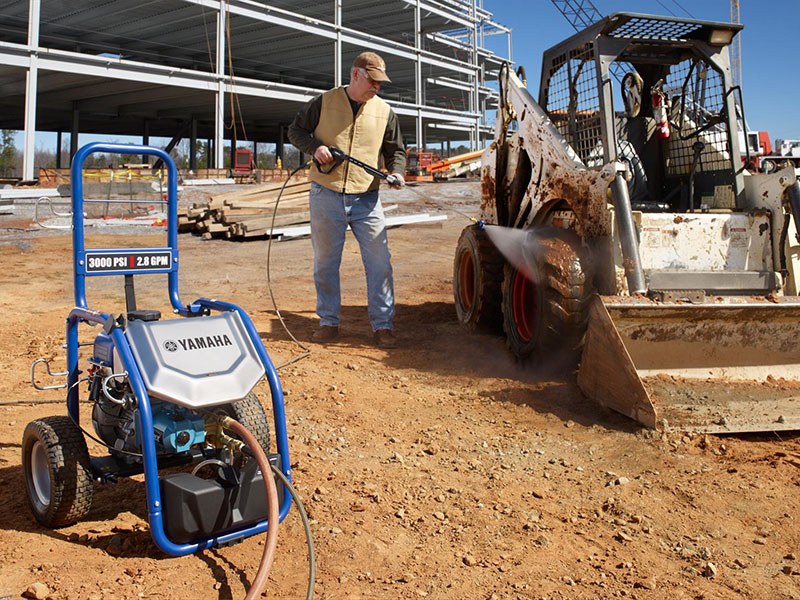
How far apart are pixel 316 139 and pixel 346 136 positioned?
0.25 meters

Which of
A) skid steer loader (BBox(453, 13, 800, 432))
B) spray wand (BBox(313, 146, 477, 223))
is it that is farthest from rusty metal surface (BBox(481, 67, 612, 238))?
spray wand (BBox(313, 146, 477, 223))

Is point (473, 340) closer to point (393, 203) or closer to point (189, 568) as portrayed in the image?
point (189, 568)

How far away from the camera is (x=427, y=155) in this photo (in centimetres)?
3341

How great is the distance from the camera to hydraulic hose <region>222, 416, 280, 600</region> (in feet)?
7.65

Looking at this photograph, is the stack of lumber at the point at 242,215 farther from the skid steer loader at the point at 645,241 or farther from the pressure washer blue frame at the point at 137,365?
the pressure washer blue frame at the point at 137,365

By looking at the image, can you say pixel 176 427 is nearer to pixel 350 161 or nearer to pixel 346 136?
pixel 350 161

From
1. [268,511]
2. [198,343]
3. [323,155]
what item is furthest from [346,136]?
[268,511]

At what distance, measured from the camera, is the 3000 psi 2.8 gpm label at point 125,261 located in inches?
125

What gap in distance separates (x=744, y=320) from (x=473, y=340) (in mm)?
2439

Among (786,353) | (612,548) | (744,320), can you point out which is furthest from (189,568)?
(786,353)

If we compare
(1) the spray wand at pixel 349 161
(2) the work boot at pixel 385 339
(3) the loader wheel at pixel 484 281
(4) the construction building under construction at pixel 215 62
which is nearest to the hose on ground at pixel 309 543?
(2) the work boot at pixel 385 339

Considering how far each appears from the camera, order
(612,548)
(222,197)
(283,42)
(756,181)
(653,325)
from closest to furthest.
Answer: (612,548) → (653,325) → (756,181) → (222,197) → (283,42)

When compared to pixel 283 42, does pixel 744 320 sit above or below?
below

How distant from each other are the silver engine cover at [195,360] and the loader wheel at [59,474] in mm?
541
